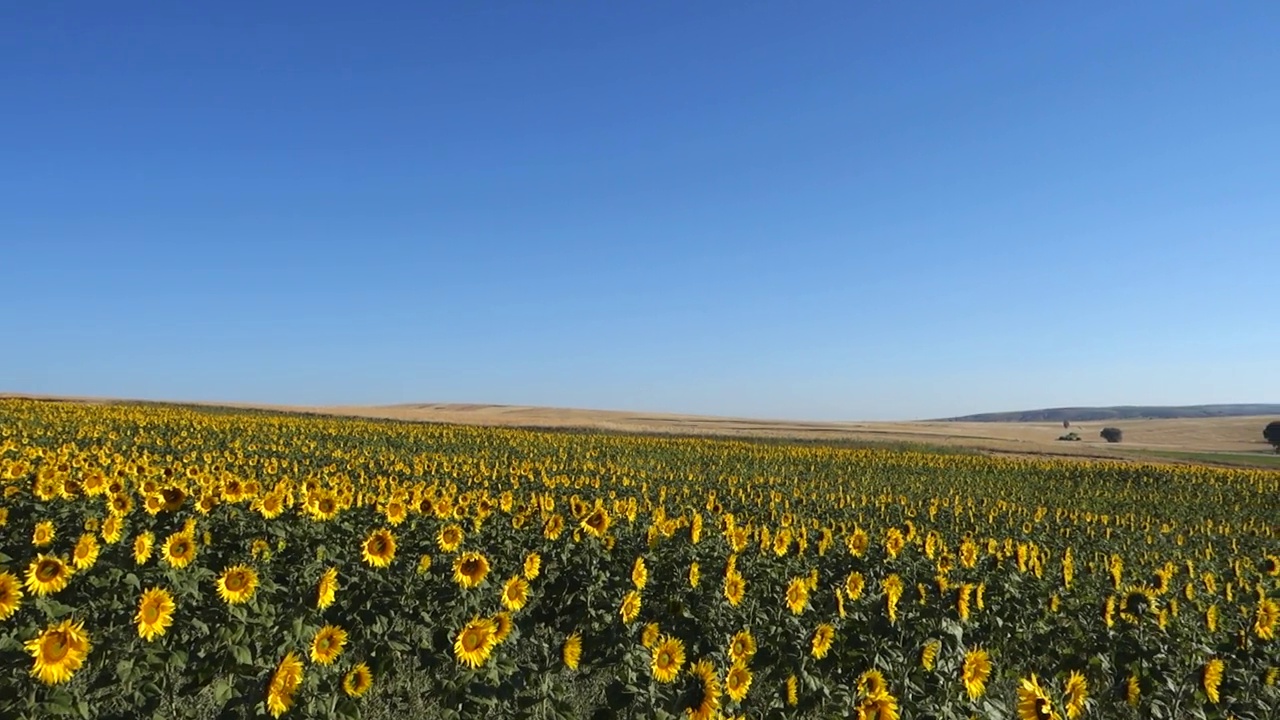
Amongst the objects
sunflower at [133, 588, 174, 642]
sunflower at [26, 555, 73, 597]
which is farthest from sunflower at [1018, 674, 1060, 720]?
sunflower at [26, 555, 73, 597]

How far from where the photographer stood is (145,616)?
4473mm

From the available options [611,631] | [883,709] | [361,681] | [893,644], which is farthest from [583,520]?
[883,709]

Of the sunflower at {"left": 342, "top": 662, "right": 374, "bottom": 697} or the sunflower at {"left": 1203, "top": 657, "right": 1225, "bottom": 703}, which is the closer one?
the sunflower at {"left": 342, "top": 662, "right": 374, "bottom": 697}

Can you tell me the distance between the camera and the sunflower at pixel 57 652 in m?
3.66

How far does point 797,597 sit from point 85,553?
493cm

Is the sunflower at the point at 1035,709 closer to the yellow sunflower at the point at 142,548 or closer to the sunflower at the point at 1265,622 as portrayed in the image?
the sunflower at the point at 1265,622

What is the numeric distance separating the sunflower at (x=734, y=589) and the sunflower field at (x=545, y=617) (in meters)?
0.02

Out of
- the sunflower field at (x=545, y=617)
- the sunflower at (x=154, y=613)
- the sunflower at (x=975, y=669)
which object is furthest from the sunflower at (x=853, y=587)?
the sunflower at (x=154, y=613)

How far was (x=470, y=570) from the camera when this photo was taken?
545cm

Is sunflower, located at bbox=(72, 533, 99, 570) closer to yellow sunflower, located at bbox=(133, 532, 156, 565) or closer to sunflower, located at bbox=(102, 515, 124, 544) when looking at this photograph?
sunflower, located at bbox=(102, 515, 124, 544)

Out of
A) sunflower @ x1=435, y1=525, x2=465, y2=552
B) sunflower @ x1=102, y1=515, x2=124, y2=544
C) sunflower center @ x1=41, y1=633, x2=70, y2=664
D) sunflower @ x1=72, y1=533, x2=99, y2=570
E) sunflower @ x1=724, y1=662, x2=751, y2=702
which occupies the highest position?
sunflower @ x1=102, y1=515, x2=124, y2=544

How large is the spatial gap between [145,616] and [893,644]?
16.5 ft

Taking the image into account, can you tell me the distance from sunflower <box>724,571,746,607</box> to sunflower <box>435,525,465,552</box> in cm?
221

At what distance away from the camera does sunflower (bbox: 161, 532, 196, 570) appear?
16.8 feet
